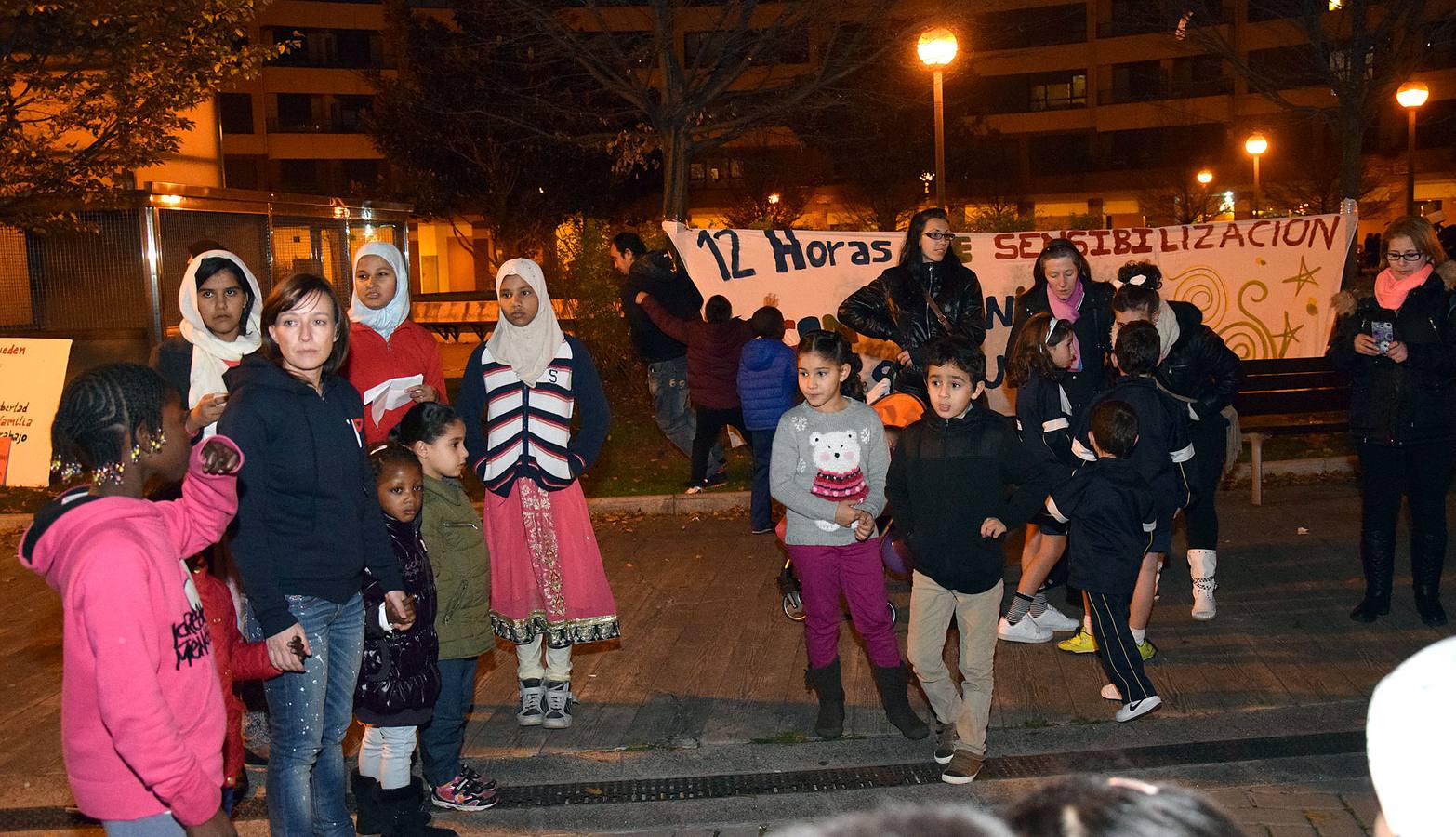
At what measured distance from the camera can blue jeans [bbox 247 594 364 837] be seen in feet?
12.8

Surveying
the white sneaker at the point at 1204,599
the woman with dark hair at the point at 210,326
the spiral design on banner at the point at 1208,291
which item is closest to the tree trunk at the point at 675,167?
the spiral design on banner at the point at 1208,291

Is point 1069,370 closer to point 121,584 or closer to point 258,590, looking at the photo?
point 258,590

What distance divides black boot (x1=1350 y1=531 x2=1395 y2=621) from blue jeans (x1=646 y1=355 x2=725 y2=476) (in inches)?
215

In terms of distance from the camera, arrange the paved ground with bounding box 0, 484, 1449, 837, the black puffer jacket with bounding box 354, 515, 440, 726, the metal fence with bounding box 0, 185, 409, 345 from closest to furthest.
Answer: the black puffer jacket with bounding box 354, 515, 440, 726 → the paved ground with bounding box 0, 484, 1449, 837 → the metal fence with bounding box 0, 185, 409, 345

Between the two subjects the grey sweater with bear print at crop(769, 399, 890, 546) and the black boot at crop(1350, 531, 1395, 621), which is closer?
the grey sweater with bear print at crop(769, 399, 890, 546)

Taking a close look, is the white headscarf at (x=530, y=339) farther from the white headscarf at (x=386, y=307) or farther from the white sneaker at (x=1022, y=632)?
the white sneaker at (x=1022, y=632)

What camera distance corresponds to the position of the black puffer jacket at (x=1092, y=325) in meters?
7.04

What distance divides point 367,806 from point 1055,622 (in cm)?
381

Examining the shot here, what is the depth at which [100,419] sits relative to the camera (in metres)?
3.00

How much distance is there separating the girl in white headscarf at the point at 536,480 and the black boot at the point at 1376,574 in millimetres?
3985

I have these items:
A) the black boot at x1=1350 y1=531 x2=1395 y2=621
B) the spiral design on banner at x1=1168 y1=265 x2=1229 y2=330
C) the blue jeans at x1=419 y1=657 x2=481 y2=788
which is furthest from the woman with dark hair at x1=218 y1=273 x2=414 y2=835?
the spiral design on banner at x1=1168 y1=265 x2=1229 y2=330

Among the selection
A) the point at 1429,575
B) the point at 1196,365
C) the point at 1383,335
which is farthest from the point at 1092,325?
the point at 1429,575

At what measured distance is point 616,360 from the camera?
14.9 meters

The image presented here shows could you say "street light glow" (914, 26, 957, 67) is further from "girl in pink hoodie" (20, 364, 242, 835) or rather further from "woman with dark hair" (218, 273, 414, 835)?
"girl in pink hoodie" (20, 364, 242, 835)
